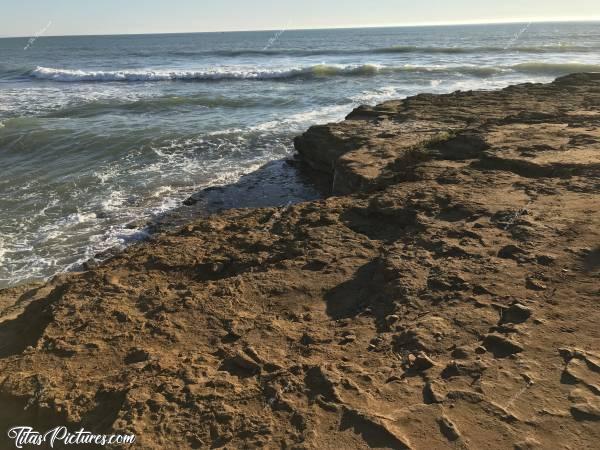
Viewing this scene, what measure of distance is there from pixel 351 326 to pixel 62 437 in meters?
1.96

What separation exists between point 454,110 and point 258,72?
65.9 feet

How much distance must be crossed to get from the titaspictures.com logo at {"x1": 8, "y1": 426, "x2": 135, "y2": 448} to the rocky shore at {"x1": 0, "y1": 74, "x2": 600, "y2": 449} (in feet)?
0.15

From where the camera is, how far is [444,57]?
34688mm

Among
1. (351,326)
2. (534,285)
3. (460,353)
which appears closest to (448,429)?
(460,353)

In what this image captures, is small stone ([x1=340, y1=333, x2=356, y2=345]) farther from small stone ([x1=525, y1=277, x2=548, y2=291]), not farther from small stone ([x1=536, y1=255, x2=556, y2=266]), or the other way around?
small stone ([x1=536, y1=255, x2=556, y2=266])

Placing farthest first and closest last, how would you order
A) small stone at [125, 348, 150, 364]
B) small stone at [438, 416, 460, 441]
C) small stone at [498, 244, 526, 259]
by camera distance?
small stone at [498, 244, 526, 259], small stone at [125, 348, 150, 364], small stone at [438, 416, 460, 441]

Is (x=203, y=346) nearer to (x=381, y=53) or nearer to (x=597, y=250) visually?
(x=597, y=250)

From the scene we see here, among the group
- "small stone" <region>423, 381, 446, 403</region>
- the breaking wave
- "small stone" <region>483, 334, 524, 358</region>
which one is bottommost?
"small stone" <region>423, 381, 446, 403</region>

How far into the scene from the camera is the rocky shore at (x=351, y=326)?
2.55 meters

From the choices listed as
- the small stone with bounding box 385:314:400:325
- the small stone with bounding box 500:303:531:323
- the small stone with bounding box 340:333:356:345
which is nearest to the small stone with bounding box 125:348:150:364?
the small stone with bounding box 340:333:356:345

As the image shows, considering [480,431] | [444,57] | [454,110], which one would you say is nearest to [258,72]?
[444,57]

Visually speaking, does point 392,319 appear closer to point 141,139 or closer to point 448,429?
point 448,429

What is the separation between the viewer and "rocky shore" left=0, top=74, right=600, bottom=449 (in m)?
2.55

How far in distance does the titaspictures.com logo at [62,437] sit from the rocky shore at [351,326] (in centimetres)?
5
